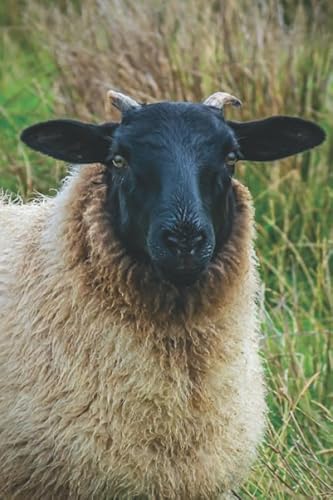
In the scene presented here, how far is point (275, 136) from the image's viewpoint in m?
4.02

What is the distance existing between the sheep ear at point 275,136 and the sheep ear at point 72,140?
17.3 inches

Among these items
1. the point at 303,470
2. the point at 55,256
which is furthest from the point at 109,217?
the point at 303,470

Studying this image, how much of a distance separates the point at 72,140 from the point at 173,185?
1.80 feet

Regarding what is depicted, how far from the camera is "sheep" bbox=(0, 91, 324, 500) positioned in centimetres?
357

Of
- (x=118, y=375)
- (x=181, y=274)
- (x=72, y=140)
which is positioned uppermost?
(x=72, y=140)

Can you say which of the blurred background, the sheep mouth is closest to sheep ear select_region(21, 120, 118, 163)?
the sheep mouth

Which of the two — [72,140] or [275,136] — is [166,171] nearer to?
[72,140]

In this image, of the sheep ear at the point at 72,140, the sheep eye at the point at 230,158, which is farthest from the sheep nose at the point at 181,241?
the sheep ear at the point at 72,140

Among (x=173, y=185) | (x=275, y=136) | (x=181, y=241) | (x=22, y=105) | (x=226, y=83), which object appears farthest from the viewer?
(x=22, y=105)

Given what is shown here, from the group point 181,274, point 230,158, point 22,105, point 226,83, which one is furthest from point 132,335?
point 22,105

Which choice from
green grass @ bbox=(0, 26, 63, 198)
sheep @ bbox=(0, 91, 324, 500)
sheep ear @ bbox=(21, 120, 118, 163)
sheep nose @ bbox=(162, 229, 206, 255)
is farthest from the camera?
green grass @ bbox=(0, 26, 63, 198)

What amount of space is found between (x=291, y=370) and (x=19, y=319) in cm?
130

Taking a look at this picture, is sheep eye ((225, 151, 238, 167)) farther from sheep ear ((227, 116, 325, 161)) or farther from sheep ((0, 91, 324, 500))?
sheep ear ((227, 116, 325, 161))

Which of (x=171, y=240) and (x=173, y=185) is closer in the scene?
(x=171, y=240)
